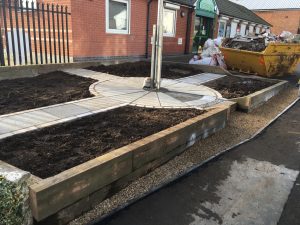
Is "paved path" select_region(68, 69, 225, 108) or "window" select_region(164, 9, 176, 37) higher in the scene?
"window" select_region(164, 9, 176, 37)

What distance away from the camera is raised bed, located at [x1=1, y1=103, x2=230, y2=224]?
240 centimetres

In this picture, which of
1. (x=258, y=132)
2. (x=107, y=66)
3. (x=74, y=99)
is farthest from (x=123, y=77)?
→ (x=258, y=132)

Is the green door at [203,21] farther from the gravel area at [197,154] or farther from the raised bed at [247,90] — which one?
the gravel area at [197,154]

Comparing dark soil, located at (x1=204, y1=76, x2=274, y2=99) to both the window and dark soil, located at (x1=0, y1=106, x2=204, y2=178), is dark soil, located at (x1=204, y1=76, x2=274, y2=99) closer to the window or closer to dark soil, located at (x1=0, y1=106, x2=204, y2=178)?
dark soil, located at (x1=0, y1=106, x2=204, y2=178)

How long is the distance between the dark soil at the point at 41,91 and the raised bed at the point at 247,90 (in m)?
3.28

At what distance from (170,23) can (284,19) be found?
27739 millimetres

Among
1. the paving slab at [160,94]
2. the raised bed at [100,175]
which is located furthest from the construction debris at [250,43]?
the raised bed at [100,175]

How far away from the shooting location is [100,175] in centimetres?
285

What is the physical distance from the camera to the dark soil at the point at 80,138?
3.07m

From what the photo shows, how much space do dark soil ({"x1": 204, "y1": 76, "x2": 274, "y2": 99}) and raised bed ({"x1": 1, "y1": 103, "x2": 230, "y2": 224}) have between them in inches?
119

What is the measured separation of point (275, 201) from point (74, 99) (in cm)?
386

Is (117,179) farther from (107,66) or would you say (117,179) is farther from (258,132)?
(107,66)

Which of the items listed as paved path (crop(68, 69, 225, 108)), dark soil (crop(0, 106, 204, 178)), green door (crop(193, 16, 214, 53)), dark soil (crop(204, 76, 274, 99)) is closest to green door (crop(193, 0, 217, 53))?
green door (crop(193, 16, 214, 53))

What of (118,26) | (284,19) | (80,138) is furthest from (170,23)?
(284,19)
